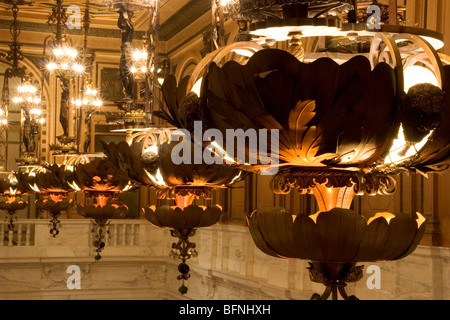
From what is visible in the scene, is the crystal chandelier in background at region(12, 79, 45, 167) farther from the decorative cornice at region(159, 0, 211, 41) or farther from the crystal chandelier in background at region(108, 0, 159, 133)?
the crystal chandelier in background at region(108, 0, 159, 133)

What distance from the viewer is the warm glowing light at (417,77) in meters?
1.48

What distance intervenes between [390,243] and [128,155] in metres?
1.49

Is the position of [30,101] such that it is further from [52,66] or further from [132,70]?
[132,70]

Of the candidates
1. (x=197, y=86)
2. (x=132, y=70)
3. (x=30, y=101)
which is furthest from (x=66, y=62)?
(x=197, y=86)

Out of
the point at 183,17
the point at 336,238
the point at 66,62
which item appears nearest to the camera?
the point at 336,238

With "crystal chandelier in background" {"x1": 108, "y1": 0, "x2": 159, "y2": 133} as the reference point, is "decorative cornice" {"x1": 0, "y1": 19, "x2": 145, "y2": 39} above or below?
above

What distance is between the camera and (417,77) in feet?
4.87

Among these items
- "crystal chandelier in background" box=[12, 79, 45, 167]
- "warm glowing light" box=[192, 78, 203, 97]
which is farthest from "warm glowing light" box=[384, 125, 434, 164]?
"crystal chandelier in background" box=[12, 79, 45, 167]

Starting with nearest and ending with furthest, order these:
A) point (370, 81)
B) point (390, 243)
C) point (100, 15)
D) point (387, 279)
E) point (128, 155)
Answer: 1. point (370, 81)
2. point (390, 243)
3. point (128, 155)
4. point (387, 279)
5. point (100, 15)

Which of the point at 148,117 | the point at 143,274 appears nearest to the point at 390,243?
the point at 148,117

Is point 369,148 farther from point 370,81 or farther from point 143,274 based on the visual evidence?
point 143,274

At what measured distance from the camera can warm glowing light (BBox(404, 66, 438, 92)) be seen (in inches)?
58.2

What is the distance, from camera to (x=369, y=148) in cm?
148

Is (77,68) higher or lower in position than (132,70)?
higher
